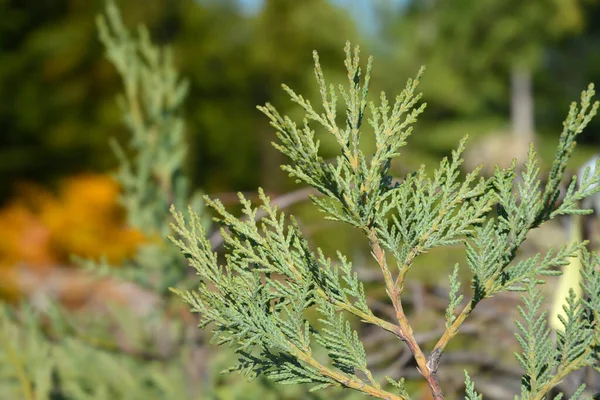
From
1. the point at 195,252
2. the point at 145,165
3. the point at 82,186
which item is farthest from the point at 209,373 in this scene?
the point at 82,186

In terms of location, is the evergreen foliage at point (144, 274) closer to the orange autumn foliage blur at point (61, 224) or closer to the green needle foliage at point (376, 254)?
the green needle foliage at point (376, 254)

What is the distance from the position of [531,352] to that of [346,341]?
0.51ft

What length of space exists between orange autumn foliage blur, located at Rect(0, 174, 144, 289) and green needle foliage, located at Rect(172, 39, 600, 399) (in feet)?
26.0

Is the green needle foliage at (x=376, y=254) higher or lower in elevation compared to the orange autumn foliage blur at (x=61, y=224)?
lower

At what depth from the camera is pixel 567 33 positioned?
1166cm

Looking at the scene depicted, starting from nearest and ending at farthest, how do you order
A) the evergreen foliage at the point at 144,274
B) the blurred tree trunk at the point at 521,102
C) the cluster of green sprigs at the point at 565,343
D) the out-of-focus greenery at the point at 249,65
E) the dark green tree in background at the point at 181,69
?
the cluster of green sprigs at the point at 565,343 < the evergreen foliage at the point at 144,274 < the dark green tree in background at the point at 181,69 < the out-of-focus greenery at the point at 249,65 < the blurred tree trunk at the point at 521,102

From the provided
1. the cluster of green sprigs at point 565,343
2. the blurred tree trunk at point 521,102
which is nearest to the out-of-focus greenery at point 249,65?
the blurred tree trunk at point 521,102

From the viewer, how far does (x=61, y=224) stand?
838cm

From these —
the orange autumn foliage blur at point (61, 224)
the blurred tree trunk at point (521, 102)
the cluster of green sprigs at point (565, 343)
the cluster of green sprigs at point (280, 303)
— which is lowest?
the cluster of green sprigs at point (565, 343)

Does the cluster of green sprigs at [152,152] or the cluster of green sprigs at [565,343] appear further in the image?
the cluster of green sprigs at [152,152]

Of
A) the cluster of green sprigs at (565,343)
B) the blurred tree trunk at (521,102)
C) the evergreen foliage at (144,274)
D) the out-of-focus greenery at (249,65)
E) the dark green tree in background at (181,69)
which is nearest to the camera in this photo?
the cluster of green sprigs at (565,343)

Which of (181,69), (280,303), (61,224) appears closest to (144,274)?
(280,303)

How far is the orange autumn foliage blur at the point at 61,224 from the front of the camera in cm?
827

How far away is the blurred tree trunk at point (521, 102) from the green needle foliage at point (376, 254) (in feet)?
37.0
